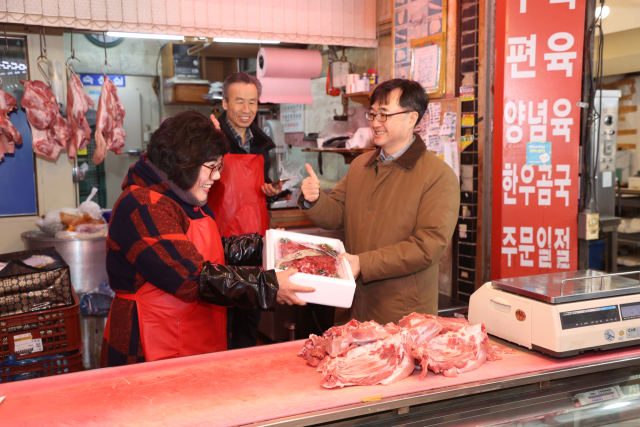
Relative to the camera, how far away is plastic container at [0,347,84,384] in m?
2.68

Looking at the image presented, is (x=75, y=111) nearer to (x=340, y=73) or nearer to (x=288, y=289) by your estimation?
(x=340, y=73)

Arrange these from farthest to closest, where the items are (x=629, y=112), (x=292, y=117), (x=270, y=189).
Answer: (x=629, y=112) → (x=292, y=117) → (x=270, y=189)

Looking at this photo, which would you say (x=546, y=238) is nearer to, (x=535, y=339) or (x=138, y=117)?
(x=535, y=339)

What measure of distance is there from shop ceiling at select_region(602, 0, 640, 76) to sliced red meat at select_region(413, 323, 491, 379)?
5.43 meters

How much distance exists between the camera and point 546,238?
141 inches

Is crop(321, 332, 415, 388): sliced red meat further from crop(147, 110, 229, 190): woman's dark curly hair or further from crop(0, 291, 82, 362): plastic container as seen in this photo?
crop(0, 291, 82, 362): plastic container

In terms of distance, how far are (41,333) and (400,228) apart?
1936mm

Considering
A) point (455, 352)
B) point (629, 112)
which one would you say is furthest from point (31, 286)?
point (629, 112)

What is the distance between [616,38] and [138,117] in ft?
21.4

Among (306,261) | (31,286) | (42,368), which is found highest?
(306,261)

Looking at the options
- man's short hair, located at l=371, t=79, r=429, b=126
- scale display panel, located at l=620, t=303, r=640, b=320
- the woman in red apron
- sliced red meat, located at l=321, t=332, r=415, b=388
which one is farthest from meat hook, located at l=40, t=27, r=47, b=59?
scale display panel, located at l=620, t=303, r=640, b=320

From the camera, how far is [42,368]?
9.08ft

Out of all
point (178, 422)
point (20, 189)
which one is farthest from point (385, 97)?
point (20, 189)

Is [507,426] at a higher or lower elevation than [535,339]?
lower
